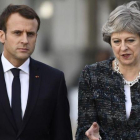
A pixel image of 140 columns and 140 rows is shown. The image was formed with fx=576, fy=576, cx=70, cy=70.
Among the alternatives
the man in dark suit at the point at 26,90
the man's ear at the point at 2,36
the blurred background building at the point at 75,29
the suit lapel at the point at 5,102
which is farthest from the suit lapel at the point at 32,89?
the blurred background building at the point at 75,29

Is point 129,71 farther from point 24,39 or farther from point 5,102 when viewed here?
point 5,102

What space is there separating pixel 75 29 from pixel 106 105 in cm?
665

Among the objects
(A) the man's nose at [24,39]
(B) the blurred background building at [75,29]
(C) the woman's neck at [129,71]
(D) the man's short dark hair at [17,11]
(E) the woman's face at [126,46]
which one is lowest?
(C) the woman's neck at [129,71]

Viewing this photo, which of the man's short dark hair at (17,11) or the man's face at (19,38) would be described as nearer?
the man's face at (19,38)

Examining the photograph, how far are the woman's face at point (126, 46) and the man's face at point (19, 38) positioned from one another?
721mm

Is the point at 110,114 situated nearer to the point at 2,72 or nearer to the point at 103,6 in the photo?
the point at 2,72

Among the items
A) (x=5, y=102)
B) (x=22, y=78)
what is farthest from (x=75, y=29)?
(x=5, y=102)

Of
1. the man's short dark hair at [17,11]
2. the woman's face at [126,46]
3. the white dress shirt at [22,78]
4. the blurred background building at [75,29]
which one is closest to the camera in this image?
the woman's face at [126,46]

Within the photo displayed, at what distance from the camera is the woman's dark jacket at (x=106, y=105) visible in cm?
486

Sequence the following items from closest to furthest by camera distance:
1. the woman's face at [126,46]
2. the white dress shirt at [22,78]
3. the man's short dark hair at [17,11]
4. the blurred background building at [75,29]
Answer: the woman's face at [126,46] < the white dress shirt at [22,78] < the man's short dark hair at [17,11] < the blurred background building at [75,29]

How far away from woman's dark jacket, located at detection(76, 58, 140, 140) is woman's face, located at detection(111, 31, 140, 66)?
211 millimetres

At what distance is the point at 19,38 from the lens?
4941mm

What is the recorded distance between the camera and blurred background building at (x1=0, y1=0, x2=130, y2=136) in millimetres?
11258

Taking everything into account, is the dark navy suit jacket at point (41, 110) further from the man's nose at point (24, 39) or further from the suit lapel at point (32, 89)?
the man's nose at point (24, 39)
